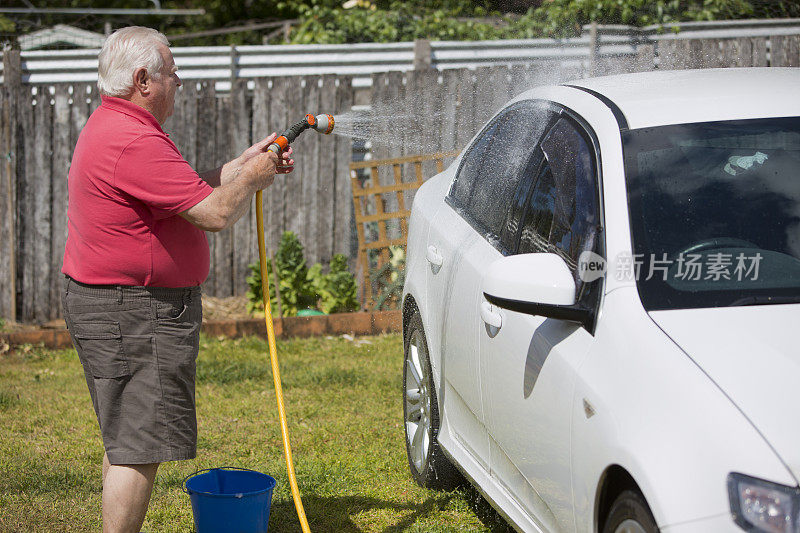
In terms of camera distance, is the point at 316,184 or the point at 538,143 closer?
the point at 538,143

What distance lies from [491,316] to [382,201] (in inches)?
227

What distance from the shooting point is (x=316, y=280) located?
9.00 m

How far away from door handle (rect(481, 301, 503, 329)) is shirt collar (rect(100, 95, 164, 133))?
134 cm

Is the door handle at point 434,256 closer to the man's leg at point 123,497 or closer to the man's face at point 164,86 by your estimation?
the man's face at point 164,86

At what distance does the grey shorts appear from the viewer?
140 inches

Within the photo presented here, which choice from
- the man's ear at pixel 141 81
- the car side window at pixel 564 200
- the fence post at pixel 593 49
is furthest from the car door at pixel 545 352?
the fence post at pixel 593 49

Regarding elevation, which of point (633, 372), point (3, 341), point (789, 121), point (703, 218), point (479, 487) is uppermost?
point (789, 121)

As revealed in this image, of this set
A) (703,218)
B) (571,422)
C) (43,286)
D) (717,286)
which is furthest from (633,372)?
(43,286)

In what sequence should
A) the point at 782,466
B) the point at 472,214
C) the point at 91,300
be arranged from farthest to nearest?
the point at 472,214 < the point at 91,300 < the point at 782,466

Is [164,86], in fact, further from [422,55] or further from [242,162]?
[422,55]

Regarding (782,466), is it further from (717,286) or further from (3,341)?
(3,341)

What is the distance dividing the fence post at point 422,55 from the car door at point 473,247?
5708 millimetres

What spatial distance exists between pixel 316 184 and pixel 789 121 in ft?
21.1

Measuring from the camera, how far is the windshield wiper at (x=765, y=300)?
278 centimetres
